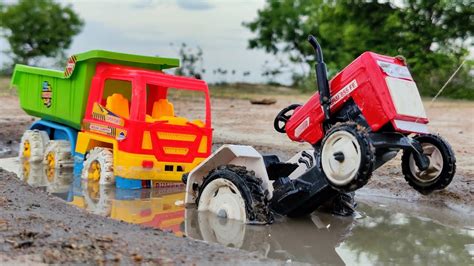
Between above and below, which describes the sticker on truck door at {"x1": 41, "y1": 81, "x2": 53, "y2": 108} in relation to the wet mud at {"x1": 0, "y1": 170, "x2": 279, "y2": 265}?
above

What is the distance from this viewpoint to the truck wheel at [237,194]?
6141 mm

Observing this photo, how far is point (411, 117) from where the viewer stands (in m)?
5.71

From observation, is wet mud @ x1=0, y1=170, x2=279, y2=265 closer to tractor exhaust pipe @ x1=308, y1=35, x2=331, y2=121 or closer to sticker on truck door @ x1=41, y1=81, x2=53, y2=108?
tractor exhaust pipe @ x1=308, y1=35, x2=331, y2=121

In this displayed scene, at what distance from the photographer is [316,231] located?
6445mm

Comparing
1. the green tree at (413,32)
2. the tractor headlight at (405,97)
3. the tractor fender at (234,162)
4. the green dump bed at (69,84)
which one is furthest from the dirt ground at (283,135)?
the green tree at (413,32)

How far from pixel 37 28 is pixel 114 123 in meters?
30.3

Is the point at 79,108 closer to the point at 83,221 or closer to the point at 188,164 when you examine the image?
the point at 188,164

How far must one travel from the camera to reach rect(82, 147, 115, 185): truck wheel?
8656mm

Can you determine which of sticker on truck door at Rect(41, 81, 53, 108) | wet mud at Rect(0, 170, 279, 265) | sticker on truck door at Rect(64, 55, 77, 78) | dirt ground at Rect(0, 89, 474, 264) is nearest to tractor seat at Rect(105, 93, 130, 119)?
sticker on truck door at Rect(64, 55, 77, 78)

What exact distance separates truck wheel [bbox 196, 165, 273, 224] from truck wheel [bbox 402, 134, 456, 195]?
4.79 feet

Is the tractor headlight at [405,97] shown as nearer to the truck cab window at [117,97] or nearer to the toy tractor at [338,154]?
the toy tractor at [338,154]

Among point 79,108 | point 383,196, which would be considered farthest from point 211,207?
point 79,108

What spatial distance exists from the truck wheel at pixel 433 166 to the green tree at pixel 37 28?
31914mm

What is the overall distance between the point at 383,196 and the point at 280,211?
223 centimetres
